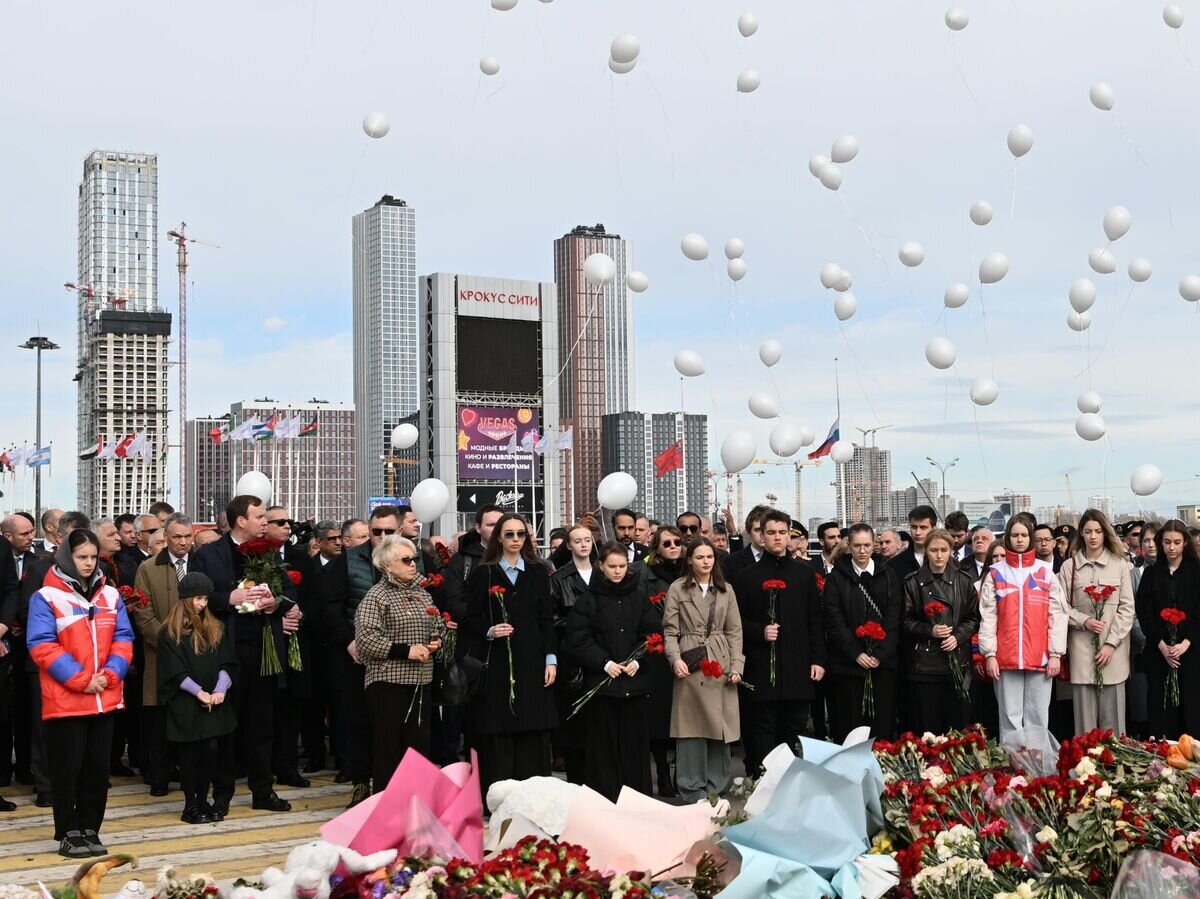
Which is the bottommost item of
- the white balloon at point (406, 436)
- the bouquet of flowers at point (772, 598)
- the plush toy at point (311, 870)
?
the plush toy at point (311, 870)

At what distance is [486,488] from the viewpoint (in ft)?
197

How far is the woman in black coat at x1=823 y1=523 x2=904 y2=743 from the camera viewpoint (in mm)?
9008

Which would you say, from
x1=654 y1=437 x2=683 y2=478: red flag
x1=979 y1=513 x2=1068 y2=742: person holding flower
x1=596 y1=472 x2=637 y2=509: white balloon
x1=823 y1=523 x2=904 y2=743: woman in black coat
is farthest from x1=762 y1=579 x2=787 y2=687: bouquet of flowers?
x1=654 y1=437 x2=683 y2=478: red flag

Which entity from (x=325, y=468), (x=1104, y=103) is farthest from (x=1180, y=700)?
(x=325, y=468)

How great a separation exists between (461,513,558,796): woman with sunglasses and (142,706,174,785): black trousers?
84.3 inches

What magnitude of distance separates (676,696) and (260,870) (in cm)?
304

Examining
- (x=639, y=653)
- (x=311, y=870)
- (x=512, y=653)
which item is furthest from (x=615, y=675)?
(x=311, y=870)

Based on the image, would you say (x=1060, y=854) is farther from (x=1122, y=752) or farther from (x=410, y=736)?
(x=410, y=736)

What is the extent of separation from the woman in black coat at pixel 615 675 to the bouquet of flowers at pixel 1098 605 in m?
3.03

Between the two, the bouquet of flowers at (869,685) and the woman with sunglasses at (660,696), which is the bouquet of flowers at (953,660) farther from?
the woman with sunglasses at (660,696)

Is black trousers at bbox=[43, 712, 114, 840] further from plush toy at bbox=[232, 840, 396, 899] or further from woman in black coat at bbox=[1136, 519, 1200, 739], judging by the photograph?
woman in black coat at bbox=[1136, 519, 1200, 739]

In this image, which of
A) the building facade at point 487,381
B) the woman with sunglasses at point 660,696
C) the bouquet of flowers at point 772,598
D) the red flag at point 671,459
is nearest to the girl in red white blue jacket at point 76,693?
the woman with sunglasses at point 660,696

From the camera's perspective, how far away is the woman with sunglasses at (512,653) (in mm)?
8008

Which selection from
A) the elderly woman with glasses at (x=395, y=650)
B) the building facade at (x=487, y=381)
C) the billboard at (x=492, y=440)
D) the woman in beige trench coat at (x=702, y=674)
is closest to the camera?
the elderly woman with glasses at (x=395, y=650)
